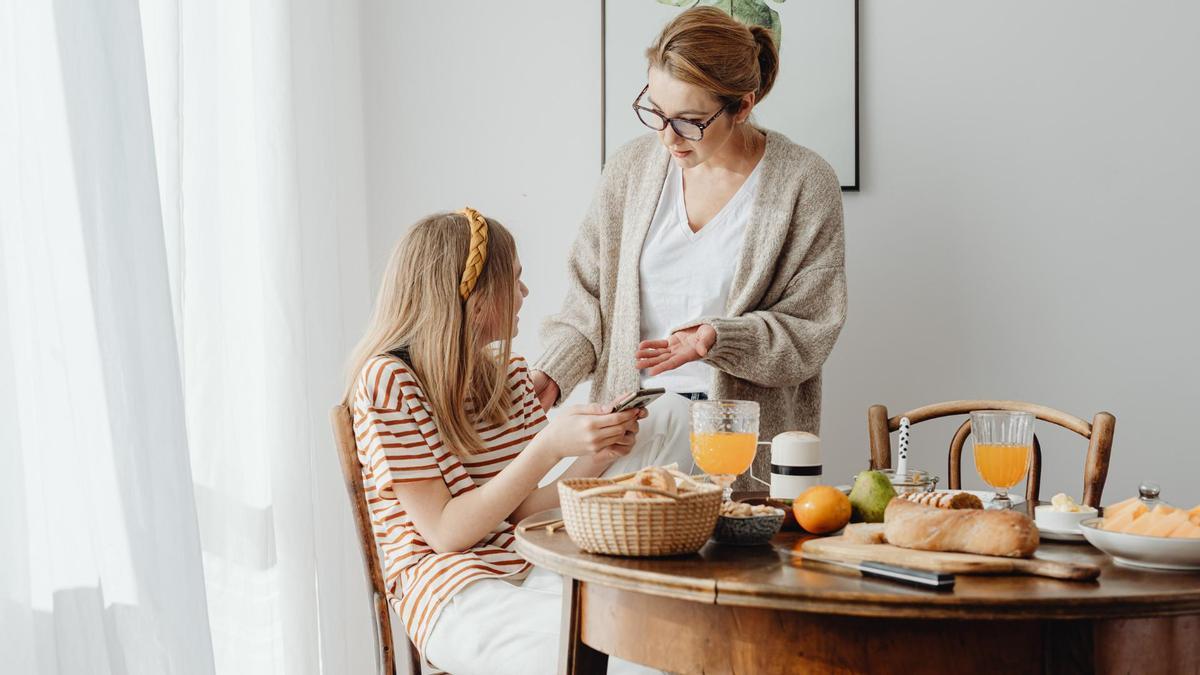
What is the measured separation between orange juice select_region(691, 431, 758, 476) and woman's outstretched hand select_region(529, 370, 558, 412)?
2.72ft

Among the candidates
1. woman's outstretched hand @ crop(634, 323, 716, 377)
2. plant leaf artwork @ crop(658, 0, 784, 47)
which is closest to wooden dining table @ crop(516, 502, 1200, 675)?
woman's outstretched hand @ crop(634, 323, 716, 377)

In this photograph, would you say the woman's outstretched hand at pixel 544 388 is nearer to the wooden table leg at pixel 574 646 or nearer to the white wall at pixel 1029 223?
the white wall at pixel 1029 223

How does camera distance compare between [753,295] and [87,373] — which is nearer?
[87,373]

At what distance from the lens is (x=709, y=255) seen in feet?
7.45

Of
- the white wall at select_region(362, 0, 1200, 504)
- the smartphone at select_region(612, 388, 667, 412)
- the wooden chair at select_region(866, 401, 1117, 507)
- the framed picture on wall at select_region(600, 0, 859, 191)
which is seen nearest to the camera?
the smartphone at select_region(612, 388, 667, 412)

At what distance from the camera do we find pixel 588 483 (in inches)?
51.8

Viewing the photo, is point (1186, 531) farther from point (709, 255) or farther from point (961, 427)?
point (709, 255)

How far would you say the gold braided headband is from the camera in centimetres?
168

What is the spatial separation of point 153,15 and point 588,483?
1.10m

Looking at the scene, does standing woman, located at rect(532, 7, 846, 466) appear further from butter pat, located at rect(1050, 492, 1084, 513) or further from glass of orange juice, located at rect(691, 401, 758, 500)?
butter pat, located at rect(1050, 492, 1084, 513)

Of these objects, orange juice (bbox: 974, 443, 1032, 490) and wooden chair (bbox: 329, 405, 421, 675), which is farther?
wooden chair (bbox: 329, 405, 421, 675)

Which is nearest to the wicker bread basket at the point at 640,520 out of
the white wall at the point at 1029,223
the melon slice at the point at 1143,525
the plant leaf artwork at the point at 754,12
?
the melon slice at the point at 1143,525

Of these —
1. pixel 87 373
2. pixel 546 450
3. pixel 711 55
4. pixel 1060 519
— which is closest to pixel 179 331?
pixel 87 373

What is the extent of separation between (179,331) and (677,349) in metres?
0.86
